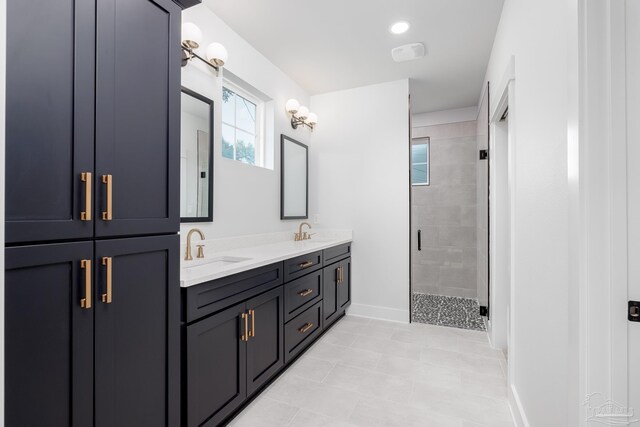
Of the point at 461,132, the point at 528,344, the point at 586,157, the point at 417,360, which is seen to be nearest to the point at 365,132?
the point at 461,132

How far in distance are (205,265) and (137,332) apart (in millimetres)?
736

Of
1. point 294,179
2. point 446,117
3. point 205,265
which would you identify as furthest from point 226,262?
point 446,117

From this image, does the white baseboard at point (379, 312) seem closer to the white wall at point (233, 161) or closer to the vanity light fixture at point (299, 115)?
the white wall at point (233, 161)

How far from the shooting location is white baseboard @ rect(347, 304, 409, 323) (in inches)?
131

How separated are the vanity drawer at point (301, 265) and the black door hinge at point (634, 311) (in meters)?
1.79

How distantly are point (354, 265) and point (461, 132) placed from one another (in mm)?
2529

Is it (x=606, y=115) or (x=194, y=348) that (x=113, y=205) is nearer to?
(x=194, y=348)

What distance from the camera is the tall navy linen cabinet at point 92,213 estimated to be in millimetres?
846

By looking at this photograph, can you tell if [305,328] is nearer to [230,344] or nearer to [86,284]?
[230,344]

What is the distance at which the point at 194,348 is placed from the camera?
4.67 feet

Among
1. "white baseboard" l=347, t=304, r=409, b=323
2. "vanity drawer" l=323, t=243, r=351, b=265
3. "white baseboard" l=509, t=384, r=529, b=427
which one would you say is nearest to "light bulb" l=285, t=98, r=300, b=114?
"vanity drawer" l=323, t=243, r=351, b=265

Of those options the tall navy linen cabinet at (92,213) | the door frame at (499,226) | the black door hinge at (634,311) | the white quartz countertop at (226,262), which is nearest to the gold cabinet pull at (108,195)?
the tall navy linen cabinet at (92,213)

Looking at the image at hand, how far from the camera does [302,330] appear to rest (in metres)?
2.46

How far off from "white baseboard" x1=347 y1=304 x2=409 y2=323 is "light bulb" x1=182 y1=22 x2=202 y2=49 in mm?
2959
